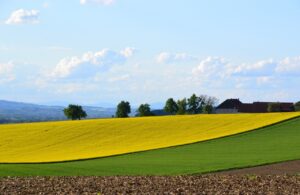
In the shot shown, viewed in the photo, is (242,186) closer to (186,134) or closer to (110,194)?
(110,194)

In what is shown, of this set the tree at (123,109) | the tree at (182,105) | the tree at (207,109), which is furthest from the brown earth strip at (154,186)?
the tree at (182,105)

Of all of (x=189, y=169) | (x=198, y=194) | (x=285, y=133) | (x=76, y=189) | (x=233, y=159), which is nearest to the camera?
(x=198, y=194)

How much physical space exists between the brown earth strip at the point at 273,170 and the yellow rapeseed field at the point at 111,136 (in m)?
15.8

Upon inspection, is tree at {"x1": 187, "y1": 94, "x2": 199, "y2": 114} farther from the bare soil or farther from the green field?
the bare soil

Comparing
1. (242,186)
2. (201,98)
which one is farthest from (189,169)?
(201,98)

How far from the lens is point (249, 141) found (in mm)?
51469

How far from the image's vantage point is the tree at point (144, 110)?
400 feet

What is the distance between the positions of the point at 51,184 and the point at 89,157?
22968 millimetres

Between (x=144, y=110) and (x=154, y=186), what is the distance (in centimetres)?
10149

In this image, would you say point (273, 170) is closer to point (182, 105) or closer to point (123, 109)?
point (123, 109)

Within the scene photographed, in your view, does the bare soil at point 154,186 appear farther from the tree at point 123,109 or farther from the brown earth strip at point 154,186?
the tree at point 123,109

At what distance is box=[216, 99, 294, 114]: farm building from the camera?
156450 millimetres

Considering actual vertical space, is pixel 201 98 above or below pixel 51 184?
above

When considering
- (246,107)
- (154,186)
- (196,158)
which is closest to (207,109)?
(246,107)
